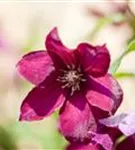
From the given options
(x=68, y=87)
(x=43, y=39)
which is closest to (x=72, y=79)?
(x=68, y=87)

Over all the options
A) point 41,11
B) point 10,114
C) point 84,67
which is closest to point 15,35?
point 41,11

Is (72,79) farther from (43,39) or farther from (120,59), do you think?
(43,39)

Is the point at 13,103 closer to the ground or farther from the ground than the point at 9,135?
closer to the ground

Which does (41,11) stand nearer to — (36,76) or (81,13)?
(81,13)

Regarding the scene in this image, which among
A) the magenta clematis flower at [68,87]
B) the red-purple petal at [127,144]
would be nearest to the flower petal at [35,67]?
the magenta clematis flower at [68,87]

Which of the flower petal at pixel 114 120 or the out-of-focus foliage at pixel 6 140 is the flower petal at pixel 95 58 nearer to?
the flower petal at pixel 114 120

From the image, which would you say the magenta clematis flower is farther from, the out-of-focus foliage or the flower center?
the out-of-focus foliage
